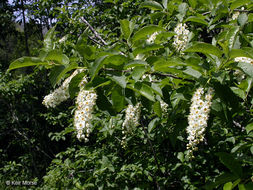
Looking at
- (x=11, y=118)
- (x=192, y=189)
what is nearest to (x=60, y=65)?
(x=192, y=189)

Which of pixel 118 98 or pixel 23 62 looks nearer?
pixel 23 62

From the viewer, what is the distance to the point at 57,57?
1.14 m

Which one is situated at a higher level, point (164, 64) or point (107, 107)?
point (164, 64)

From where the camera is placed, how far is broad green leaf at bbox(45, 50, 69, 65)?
1108 mm

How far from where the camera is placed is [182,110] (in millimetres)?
1638

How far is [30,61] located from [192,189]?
100 inches

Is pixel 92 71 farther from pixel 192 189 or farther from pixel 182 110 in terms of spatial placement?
pixel 192 189

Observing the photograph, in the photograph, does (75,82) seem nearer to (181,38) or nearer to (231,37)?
(231,37)

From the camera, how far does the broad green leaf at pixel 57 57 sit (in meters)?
1.11

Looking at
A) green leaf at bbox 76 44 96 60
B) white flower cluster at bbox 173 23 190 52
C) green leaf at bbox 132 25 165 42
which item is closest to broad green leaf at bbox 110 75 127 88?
green leaf at bbox 76 44 96 60

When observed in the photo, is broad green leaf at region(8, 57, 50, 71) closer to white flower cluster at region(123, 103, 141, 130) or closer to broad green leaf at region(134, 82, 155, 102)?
broad green leaf at region(134, 82, 155, 102)

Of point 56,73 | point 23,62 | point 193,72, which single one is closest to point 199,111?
point 193,72

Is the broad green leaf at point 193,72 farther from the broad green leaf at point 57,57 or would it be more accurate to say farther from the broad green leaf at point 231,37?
the broad green leaf at point 57,57

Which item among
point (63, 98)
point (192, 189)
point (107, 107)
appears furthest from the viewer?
point (192, 189)
